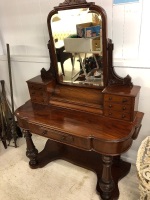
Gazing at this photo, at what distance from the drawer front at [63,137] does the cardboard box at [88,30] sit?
2.46 feet

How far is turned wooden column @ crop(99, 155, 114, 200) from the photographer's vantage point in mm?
1227

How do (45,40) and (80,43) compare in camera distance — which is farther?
(45,40)

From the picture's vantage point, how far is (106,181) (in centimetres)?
132

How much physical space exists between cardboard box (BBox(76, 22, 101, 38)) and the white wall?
132 mm

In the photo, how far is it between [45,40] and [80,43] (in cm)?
45

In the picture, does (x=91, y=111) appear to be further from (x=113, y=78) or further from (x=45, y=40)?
(x=45, y=40)

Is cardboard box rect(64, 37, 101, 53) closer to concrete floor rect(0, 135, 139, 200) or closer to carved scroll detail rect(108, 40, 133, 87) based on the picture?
carved scroll detail rect(108, 40, 133, 87)

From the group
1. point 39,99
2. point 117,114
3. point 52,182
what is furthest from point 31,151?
point 117,114

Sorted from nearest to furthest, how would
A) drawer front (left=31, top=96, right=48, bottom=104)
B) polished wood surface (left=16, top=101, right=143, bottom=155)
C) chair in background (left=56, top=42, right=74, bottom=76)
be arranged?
polished wood surface (left=16, top=101, right=143, bottom=155), chair in background (left=56, top=42, right=74, bottom=76), drawer front (left=31, top=96, right=48, bottom=104)

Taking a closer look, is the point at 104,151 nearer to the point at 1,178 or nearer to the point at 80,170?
the point at 80,170

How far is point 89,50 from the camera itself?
1330 millimetres

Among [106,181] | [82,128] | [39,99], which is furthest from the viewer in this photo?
[39,99]

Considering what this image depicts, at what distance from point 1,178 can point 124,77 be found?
59.3 inches

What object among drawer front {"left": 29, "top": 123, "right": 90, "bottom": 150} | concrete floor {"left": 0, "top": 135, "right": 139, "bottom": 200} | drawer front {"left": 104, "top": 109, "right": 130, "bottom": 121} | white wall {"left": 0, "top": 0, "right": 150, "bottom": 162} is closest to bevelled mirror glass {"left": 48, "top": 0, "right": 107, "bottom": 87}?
white wall {"left": 0, "top": 0, "right": 150, "bottom": 162}
